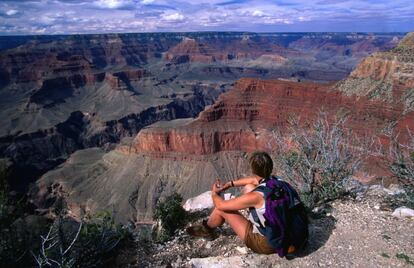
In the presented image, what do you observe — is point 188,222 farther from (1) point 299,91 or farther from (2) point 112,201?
(1) point 299,91

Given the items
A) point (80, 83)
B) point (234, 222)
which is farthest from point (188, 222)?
point (80, 83)

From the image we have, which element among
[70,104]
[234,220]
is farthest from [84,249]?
[70,104]

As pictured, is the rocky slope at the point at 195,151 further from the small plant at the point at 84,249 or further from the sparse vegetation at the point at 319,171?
the small plant at the point at 84,249

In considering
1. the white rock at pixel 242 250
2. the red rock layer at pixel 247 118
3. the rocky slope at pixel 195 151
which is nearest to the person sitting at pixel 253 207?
the white rock at pixel 242 250

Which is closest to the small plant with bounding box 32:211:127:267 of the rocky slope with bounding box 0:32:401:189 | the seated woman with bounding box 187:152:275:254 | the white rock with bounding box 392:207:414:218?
the seated woman with bounding box 187:152:275:254

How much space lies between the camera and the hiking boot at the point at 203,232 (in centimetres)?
1035

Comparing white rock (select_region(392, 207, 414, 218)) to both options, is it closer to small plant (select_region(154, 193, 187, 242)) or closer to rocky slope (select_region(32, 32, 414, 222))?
small plant (select_region(154, 193, 187, 242))

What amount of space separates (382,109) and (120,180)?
3997 cm

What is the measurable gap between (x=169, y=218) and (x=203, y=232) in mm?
1951

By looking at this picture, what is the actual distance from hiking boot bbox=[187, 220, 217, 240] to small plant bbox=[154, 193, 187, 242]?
978 millimetres

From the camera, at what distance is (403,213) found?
11125 mm

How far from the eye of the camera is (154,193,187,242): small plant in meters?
11.3

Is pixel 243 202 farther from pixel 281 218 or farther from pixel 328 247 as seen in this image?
pixel 328 247

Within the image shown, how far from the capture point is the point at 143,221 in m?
49.9
